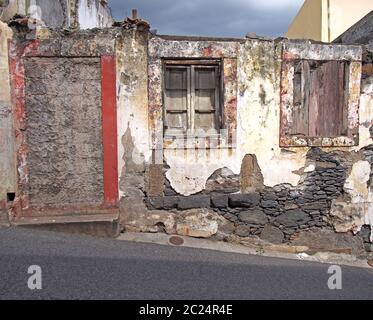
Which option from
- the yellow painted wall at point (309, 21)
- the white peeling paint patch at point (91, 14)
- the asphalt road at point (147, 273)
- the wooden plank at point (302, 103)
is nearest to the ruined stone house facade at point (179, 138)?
the asphalt road at point (147, 273)

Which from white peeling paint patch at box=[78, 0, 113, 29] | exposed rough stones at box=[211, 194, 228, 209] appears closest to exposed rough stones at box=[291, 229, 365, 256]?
exposed rough stones at box=[211, 194, 228, 209]

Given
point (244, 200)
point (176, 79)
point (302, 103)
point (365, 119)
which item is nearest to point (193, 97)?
point (176, 79)

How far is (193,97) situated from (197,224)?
2101 mm

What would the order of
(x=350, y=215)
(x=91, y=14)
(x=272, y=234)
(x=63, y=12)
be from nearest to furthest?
1. (x=272, y=234)
2. (x=350, y=215)
3. (x=63, y=12)
4. (x=91, y=14)

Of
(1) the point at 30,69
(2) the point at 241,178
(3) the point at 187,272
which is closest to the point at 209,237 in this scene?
(2) the point at 241,178

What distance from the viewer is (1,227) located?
202 inches

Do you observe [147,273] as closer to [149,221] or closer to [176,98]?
[149,221]

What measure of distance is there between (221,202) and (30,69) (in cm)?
363

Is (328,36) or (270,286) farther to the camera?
(328,36)

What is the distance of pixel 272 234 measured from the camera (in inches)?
237

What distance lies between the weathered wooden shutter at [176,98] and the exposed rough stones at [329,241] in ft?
9.31

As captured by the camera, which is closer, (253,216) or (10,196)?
(10,196)

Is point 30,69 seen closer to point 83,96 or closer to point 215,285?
point 83,96

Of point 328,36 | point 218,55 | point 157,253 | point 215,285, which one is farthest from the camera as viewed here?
point 328,36
